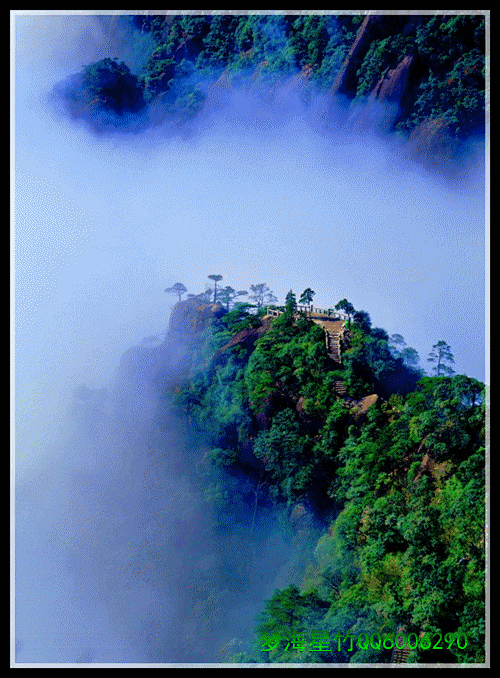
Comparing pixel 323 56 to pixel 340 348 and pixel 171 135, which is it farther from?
pixel 340 348

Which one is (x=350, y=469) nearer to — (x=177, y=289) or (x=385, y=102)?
(x=177, y=289)

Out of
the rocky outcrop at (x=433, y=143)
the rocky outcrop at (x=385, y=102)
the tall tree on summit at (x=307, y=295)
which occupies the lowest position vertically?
the tall tree on summit at (x=307, y=295)

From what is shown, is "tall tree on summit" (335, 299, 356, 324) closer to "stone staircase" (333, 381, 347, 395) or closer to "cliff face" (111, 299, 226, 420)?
"stone staircase" (333, 381, 347, 395)

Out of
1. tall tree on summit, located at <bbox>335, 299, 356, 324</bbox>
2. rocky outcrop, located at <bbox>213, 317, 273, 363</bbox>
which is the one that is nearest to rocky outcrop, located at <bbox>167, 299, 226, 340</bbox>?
rocky outcrop, located at <bbox>213, 317, 273, 363</bbox>

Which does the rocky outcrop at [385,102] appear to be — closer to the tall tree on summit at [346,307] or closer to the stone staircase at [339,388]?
the tall tree on summit at [346,307]

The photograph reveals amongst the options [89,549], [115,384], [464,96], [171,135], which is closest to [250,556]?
[89,549]

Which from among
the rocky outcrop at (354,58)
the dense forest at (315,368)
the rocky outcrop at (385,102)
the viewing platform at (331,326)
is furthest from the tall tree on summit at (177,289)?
the rocky outcrop at (354,58)
